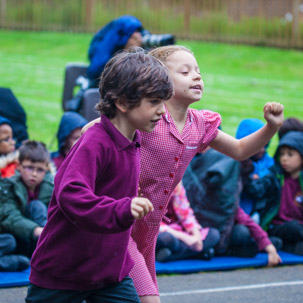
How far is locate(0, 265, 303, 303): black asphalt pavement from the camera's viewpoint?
501 cm

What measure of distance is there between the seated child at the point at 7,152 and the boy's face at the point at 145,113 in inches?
116

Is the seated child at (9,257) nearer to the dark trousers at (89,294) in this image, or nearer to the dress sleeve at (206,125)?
the dress sleeve at (206,125)

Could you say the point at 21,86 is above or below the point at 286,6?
below

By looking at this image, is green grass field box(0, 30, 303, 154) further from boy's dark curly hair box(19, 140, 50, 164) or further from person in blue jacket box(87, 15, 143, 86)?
boy's dark curly hair box(19, 140, 50, 164)

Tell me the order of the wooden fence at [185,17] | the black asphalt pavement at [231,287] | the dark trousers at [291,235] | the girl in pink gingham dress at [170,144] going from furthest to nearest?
the wooden fence at [185,17], the dark trousers at [291,235], the black asphalt pavement at [231,287], the girl in pink gingham dress at [170,144]

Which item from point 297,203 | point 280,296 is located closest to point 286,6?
point 297,203

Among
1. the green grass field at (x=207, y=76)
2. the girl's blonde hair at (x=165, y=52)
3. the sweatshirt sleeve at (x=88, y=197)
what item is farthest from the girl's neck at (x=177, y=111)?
the green grass field at (x=207, y=76)

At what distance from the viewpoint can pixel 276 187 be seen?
6348mm

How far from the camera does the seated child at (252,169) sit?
20.6 ft

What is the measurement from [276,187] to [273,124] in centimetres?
297

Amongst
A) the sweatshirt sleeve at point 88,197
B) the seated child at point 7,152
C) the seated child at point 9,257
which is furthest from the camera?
the seated child at point 7,152

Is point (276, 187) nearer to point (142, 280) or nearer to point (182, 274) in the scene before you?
point (182, 274)

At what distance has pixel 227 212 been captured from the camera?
609 centimetres

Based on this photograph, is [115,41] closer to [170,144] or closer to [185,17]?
[170,144]
